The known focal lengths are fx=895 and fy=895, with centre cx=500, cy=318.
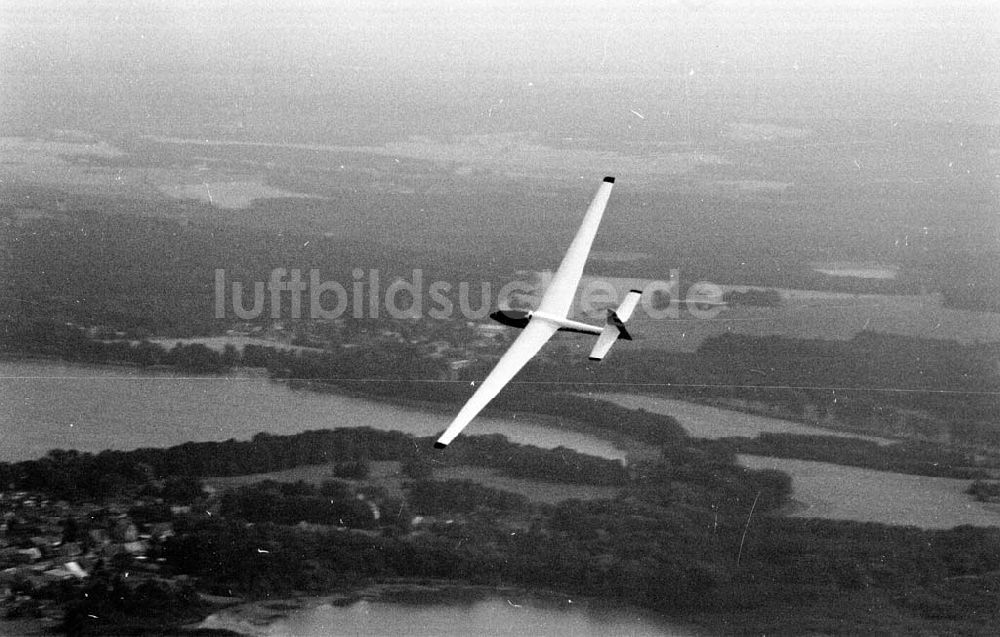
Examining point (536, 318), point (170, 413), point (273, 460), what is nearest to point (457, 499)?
point (273, 460)

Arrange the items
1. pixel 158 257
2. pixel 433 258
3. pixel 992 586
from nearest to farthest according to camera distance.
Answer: pixel 992 586
pixel 433 258
pixel 158 257

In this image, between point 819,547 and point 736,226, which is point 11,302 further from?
point 819,547

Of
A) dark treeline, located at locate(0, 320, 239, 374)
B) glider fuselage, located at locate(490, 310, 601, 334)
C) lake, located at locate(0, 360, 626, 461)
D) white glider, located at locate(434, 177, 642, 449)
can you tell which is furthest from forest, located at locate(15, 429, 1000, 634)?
white glider, located at locate(434, 177, 642, 449)

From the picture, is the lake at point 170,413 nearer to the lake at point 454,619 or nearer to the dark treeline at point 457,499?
the dark treeline at point 457,499

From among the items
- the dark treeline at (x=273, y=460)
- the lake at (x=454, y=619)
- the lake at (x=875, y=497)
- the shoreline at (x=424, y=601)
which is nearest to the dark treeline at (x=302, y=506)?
the dark treeline at (x=273, y=460)

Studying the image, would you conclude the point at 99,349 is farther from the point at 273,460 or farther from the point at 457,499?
the point at 457,499

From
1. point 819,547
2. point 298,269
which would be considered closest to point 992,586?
point 819,547

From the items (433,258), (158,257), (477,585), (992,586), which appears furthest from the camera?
(158,257)

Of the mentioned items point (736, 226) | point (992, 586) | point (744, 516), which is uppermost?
point (736, 226)
